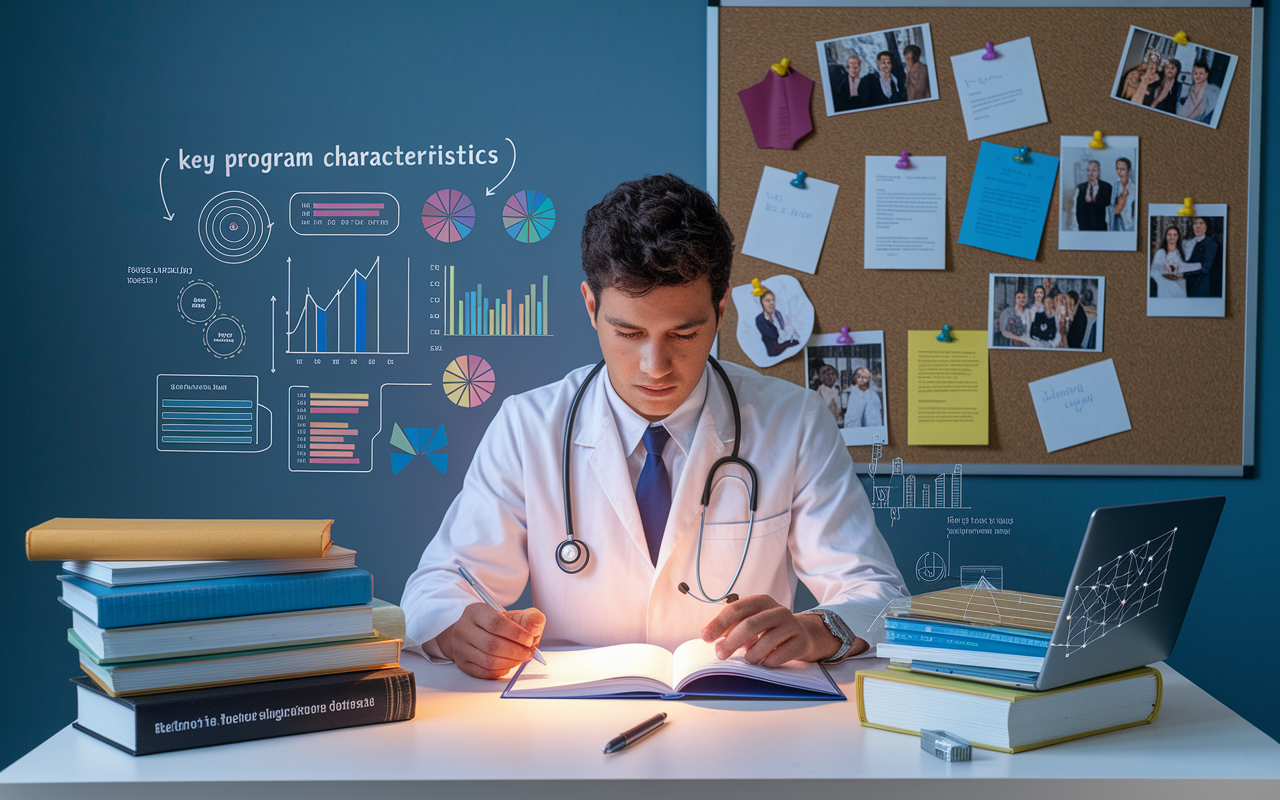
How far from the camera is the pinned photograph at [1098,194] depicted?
6.77ft

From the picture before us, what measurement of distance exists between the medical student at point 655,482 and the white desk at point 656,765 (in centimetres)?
44

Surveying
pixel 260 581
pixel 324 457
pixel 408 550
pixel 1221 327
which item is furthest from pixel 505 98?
pixel 1221 327

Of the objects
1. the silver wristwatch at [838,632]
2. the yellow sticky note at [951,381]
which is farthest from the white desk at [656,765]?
the yellow sticky note at [951,381]

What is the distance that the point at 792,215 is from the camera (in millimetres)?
2098

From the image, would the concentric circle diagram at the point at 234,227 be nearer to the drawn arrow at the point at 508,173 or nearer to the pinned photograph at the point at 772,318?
the drawn arrow at the point at 508,173

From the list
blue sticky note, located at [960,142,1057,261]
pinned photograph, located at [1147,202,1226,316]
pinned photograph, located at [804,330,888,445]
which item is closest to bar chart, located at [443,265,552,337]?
pinned photograph, located at [804,330,888,445]

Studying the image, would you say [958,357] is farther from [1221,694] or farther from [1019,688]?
[1019,688]

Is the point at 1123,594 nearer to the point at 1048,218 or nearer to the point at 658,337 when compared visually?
the point at 658,337

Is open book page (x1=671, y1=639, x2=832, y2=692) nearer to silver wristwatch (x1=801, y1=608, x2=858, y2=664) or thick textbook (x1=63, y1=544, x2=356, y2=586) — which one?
silver wristwatch (x1=801, y1=608, x2=858, y2=664)

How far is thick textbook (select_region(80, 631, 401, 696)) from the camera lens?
95 centimetres

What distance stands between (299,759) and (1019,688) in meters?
0.76

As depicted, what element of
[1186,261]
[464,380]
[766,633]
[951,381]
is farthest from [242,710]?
[1186,261]

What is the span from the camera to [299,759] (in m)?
0.93

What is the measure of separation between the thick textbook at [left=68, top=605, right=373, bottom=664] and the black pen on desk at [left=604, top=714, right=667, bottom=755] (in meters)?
0.33
